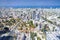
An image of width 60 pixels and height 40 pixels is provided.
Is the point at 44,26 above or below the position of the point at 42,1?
below

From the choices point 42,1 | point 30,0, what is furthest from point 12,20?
point 42,1

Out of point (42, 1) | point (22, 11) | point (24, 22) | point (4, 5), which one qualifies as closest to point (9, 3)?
point (4, 5)

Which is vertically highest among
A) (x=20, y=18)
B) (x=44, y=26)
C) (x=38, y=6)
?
(x=38, y=6)

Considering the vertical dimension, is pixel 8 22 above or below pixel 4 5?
below

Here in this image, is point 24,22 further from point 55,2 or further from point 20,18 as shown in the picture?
point 55,2

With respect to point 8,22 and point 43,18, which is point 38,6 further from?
point 8,22

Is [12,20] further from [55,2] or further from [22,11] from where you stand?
[55,2]

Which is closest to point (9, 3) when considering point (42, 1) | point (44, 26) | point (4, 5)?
point (4, 5)
